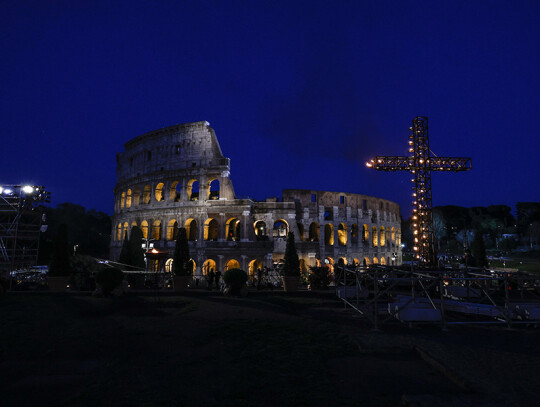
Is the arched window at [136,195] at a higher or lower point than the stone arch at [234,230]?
higher

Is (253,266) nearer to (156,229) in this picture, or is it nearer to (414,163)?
(156,229)

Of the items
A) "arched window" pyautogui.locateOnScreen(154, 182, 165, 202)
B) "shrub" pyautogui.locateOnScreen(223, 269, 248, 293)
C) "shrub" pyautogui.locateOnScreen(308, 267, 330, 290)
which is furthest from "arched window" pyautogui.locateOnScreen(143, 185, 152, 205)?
"shrub" pyautogui.locateOnScreen(308, 267, 330, 290)

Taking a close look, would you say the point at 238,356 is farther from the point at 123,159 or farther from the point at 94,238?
the point at 94,238

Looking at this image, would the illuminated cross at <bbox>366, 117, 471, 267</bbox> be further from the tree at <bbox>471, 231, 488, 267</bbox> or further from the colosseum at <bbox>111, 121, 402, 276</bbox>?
the colosseum at <bbox>111, 121, 402, 276</bbox>

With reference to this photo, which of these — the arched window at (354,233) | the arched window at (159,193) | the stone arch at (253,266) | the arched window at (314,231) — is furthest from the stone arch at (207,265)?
the arched window at (354,233)

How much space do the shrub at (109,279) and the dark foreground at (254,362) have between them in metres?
4.04

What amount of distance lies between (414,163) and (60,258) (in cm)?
2931

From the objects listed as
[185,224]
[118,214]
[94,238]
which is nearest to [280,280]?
[185,224]

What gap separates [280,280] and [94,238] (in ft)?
177

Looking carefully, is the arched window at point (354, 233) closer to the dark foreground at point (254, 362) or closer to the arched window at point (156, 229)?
the arched window at point (156, 229)

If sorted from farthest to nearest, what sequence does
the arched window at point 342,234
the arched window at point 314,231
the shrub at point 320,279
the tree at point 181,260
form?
the arched window at point 342,234 < the arched window at point 314,231 < the shrub at point 320,279 < the tree at point 181,260

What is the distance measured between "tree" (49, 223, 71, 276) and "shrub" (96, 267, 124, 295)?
12.8 ft

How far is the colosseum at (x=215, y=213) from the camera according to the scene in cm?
3191

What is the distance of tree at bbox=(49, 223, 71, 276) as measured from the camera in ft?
60.0
